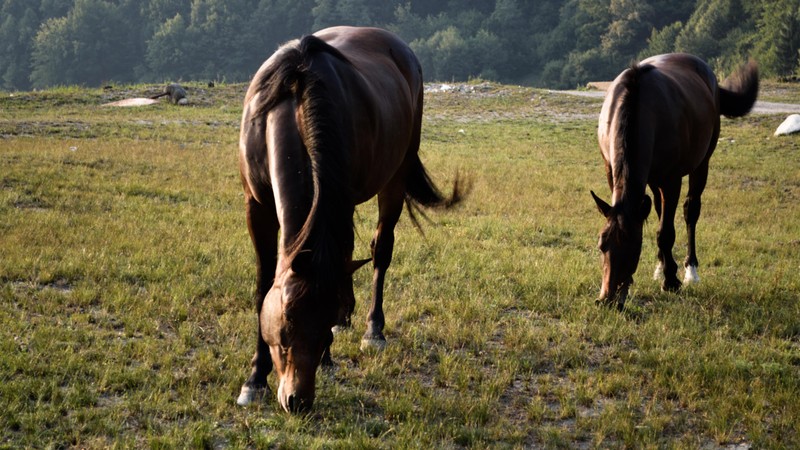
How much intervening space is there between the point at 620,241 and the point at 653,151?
1.07 m

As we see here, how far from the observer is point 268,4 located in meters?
70.5

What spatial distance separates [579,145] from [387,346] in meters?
13.7

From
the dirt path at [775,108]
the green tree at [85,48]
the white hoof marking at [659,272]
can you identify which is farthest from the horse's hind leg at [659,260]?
the green tree at [85,48]

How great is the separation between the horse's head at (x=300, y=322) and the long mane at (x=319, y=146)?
5 centimetres

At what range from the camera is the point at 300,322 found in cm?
321

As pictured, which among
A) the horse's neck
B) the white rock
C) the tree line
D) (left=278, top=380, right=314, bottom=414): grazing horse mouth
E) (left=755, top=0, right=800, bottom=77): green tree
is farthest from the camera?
the tree line

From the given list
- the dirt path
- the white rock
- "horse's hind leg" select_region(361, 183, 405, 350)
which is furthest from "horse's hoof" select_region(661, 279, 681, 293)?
the dirt path

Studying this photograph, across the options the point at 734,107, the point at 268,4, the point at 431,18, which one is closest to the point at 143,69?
the point at 268,4

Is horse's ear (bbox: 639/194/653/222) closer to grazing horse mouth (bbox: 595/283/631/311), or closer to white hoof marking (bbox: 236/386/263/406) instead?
grazing horse mouth (bbox: 595/283/631/311)

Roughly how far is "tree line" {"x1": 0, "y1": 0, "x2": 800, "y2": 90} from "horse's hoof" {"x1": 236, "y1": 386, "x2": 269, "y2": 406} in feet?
188

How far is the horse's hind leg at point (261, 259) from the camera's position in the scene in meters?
4.02

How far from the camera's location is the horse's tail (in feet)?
27.3

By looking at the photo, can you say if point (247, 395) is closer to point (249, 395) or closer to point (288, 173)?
point (249, 395)

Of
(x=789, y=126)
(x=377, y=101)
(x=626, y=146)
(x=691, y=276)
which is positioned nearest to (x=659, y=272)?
(x=691, y=276)
